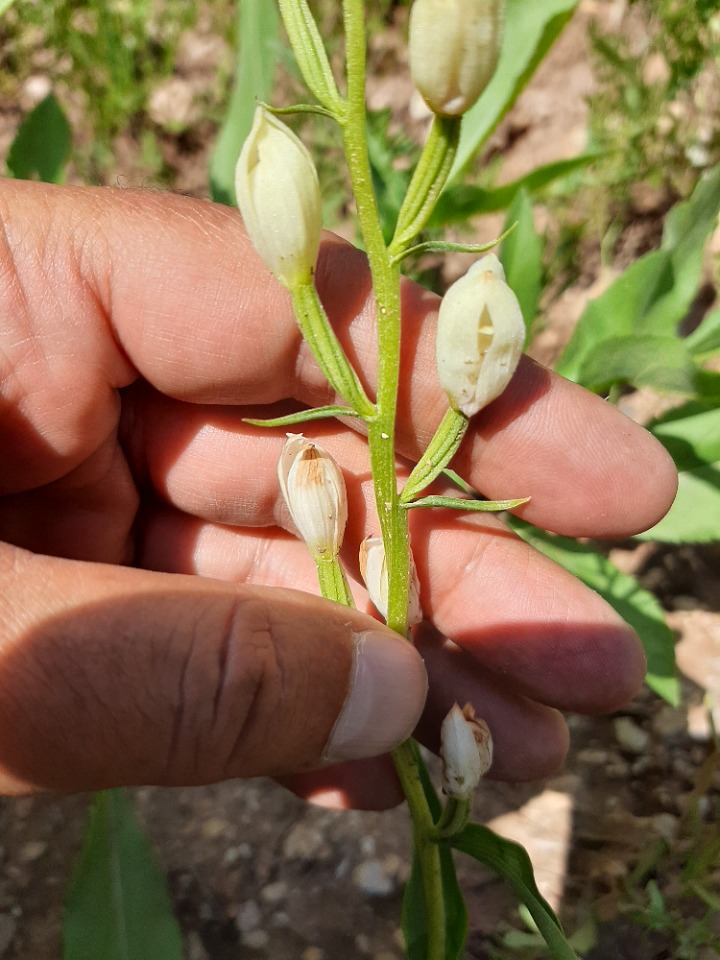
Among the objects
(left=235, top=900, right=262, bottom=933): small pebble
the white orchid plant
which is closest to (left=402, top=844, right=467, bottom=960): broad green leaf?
the white orchid plant

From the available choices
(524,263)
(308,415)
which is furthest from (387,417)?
(524,263)

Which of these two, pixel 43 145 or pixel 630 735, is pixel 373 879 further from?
pixel 43 145

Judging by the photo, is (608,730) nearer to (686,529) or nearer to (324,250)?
(686,529)

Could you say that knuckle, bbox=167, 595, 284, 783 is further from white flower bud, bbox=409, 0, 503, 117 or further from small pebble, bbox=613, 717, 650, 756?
small pebble, bbox=613, 717, 650, 756

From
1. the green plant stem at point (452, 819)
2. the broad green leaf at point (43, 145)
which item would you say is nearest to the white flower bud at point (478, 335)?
the green plant stem at point (452, 819)

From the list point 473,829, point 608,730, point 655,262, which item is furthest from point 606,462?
point 608,730

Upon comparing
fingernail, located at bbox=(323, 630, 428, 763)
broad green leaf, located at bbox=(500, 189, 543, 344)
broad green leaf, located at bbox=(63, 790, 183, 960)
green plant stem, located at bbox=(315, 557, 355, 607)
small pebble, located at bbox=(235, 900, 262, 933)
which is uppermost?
A: broad green leaf, located at bbox=(500, 189, 543, 344)
